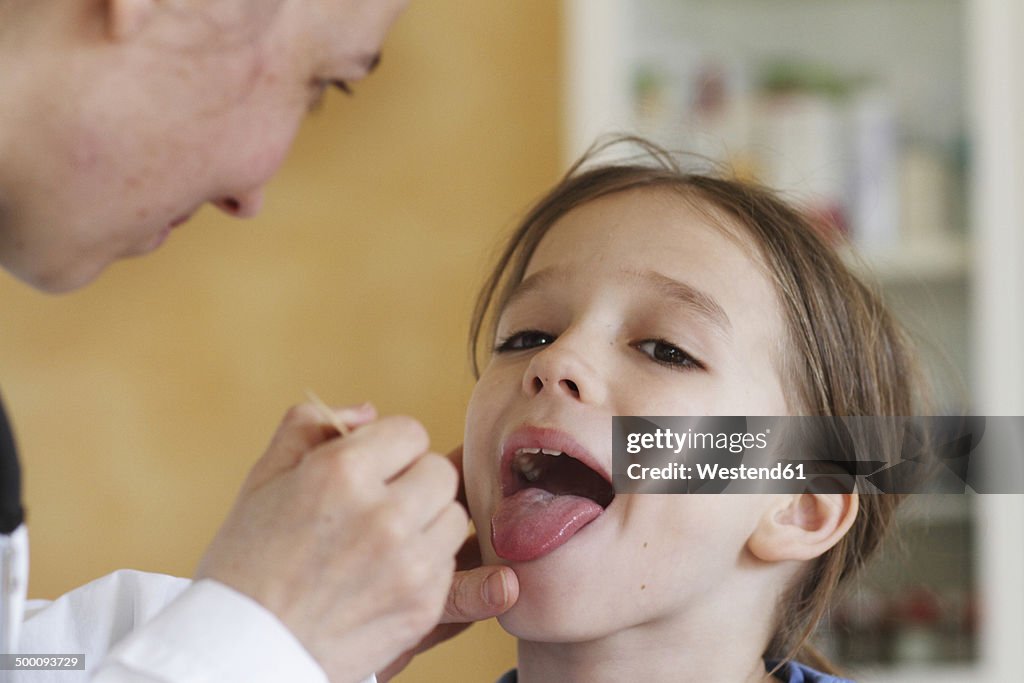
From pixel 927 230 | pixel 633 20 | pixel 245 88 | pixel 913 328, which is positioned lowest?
pixel 913 328

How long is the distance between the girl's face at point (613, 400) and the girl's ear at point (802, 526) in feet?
0.05

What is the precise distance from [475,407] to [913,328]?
3.90 feet

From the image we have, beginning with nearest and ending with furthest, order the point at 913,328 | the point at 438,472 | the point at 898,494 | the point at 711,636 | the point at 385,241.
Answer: the point at 438,472, the point at 711,636, the point at 898,494, the point at 913,328, the point at 385,241

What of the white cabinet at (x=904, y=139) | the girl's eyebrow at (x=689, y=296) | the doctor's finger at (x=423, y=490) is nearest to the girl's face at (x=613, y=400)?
the girl's eyebrow at (x=689, y=296)

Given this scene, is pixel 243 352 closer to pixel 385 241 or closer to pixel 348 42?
pixel 385 241

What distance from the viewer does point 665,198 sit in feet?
3.58

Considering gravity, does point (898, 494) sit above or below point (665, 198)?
below

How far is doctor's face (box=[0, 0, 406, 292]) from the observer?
2.59ft

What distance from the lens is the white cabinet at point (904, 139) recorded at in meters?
1.93

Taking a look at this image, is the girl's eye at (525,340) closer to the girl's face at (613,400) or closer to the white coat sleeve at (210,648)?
the girl's face at (613,400)

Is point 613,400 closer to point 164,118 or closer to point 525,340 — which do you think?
point 525,340

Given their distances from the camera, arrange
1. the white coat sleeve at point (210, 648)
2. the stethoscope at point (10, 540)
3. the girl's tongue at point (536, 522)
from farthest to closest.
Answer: the girl's tongue at point (536, 522) < the stethoscope at point (10, 540) < the white coat sleeve at point (210, 648)

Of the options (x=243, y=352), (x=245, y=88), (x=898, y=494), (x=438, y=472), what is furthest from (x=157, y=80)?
(x=243, y=352)

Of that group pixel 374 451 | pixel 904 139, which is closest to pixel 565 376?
pixel 374 451
